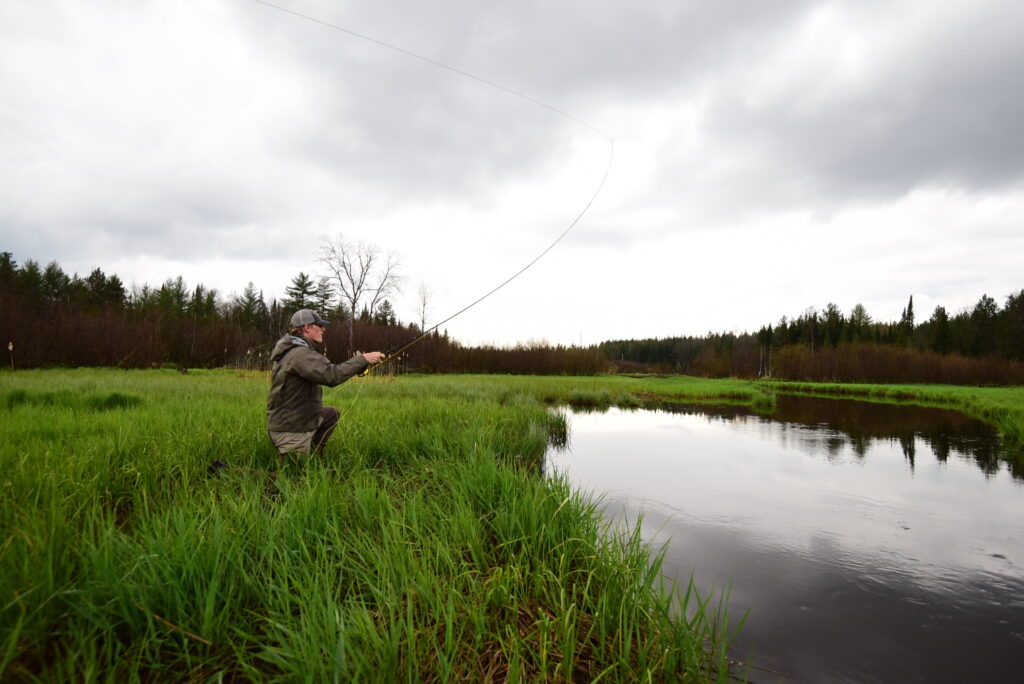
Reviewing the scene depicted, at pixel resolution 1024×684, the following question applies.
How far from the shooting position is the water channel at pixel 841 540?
3451 mm

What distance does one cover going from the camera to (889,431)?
1483cm

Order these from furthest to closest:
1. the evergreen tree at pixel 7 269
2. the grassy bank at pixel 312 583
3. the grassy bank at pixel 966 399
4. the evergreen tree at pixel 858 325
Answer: the evergreen tree at pixel 858 325 → the evergreen tree at pixel 7 269 → the grassy bank at pixel 966 399 → the grassy bank at pixel 312 583

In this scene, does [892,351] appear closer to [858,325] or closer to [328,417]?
[858,325]

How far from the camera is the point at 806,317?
80.6m

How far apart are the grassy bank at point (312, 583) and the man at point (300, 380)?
1.20 ft

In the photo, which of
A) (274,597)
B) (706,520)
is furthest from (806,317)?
(274,597)

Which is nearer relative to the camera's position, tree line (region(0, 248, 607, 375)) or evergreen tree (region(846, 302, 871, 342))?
tree line (region(0, 248, 607, 375))

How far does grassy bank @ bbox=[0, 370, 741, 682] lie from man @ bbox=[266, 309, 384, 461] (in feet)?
1.20

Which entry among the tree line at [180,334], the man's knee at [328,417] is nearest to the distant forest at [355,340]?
the tree line at [180,334]

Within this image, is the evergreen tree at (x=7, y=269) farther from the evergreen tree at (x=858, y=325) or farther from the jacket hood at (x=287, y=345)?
the evergreen tree at (x=858, y=325)

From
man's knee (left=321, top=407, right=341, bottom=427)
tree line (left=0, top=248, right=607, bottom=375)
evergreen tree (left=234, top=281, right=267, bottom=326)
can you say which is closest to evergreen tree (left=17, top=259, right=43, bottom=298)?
tree line (left=0, top=248, right=607, bottom=375)

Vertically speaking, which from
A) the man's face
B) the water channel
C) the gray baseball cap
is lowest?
the water channel

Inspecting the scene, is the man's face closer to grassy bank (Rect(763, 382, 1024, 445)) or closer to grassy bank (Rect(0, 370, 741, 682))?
grassy bank (Rect(0, 370, 741, 682))

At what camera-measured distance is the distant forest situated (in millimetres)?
31297
